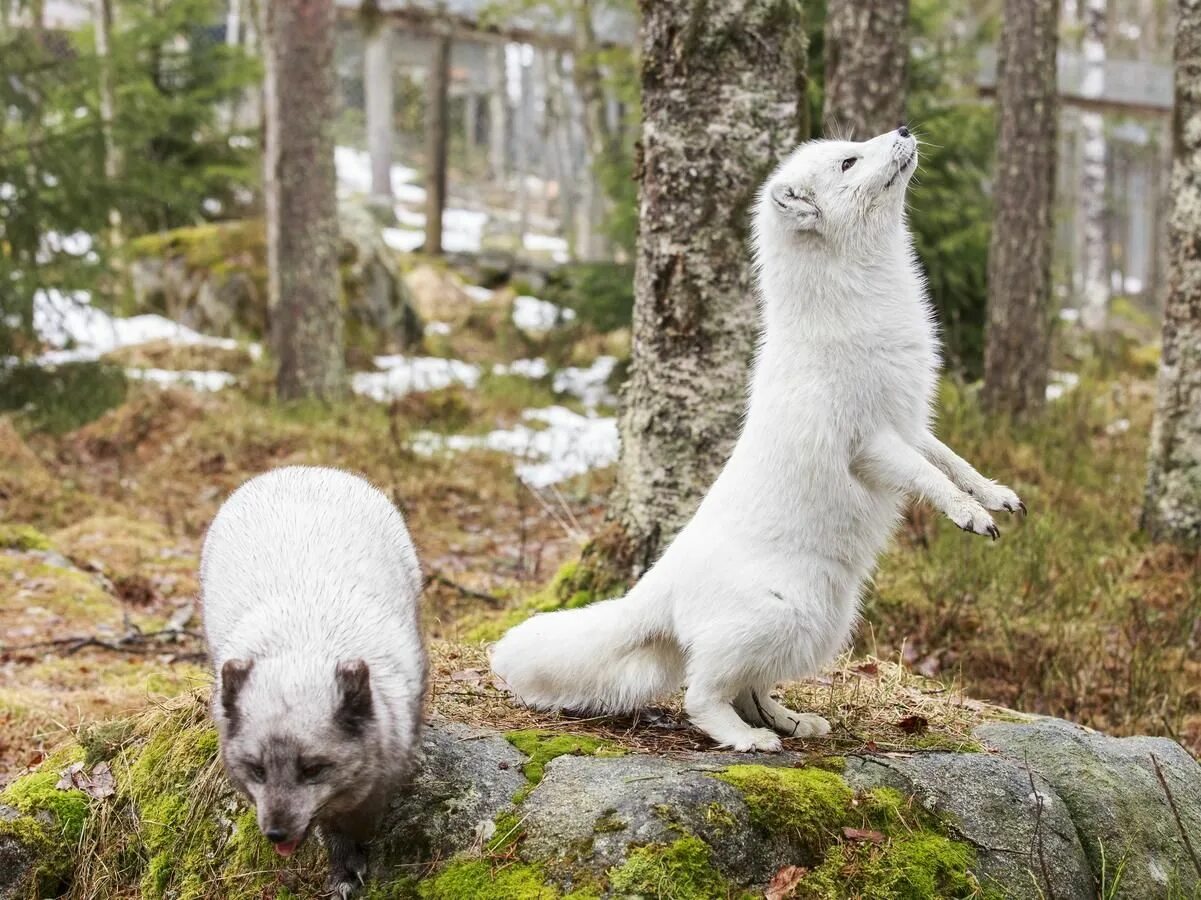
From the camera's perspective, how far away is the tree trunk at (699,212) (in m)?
5.47

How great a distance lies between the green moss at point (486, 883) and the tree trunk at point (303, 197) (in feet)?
33.6

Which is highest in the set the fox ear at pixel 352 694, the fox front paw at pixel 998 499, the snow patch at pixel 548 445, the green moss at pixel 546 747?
the fox front paw at pixel 998 499

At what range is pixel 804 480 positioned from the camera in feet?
12.7

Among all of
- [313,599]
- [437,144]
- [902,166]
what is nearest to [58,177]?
[313,599]

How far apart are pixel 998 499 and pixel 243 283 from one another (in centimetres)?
1544

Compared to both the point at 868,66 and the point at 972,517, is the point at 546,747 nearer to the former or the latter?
the point at 972,517

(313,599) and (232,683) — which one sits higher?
(313,599)

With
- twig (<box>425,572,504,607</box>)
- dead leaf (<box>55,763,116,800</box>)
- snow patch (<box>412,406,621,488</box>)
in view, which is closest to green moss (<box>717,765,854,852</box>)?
dead leaf (<box>55,763,116,800</box>)

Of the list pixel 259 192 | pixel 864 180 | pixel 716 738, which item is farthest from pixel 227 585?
pixel 259 192

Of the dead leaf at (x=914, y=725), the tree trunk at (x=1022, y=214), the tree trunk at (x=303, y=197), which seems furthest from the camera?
the tree trunk at (x=303, y=197)

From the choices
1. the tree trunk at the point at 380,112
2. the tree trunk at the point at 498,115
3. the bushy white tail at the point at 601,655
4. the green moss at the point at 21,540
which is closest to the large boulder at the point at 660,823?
the bushy white tail at the point at 601,655

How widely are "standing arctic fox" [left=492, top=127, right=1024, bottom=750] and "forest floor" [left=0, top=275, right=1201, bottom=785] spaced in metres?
0.40

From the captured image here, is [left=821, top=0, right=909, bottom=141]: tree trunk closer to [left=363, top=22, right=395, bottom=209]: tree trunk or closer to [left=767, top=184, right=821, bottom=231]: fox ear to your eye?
[left=767, top=184, right=821, bottom=231]: fox ear

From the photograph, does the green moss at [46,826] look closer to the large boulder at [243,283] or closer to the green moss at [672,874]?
the green moss at [672,874]
